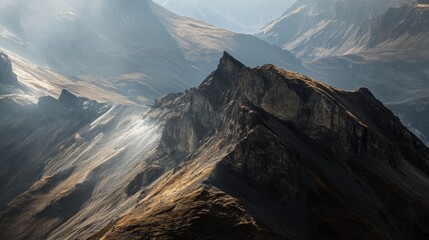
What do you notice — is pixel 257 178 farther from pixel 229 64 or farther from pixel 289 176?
pixel 229 64

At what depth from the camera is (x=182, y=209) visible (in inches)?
2665

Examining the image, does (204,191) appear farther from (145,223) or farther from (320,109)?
(320,109)

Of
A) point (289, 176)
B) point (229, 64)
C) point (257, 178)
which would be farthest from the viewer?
point (229, 64)

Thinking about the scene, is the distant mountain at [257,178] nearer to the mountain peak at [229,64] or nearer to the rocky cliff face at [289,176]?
the rocky cliff face at [289,176]

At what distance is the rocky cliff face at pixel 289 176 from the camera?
66.9 m

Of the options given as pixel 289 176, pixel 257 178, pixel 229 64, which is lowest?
pixel 257 178

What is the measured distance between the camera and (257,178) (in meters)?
82.0

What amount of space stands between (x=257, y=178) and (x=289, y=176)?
5.67 m

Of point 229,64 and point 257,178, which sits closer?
point 257,178

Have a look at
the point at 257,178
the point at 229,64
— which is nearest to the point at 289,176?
the point at 257,178

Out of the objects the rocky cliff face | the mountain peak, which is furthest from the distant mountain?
the mountain peak

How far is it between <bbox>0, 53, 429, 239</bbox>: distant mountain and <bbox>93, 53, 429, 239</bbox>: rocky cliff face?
0.25 m

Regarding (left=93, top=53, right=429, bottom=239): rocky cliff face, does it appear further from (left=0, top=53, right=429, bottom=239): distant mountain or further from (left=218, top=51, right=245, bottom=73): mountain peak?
(left=218, top=51, right=245, bottom=73): mountain peak

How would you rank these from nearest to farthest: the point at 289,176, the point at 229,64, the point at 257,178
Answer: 1. the point at 289,176
2. the point at 257,178
3. the point at 229,64
